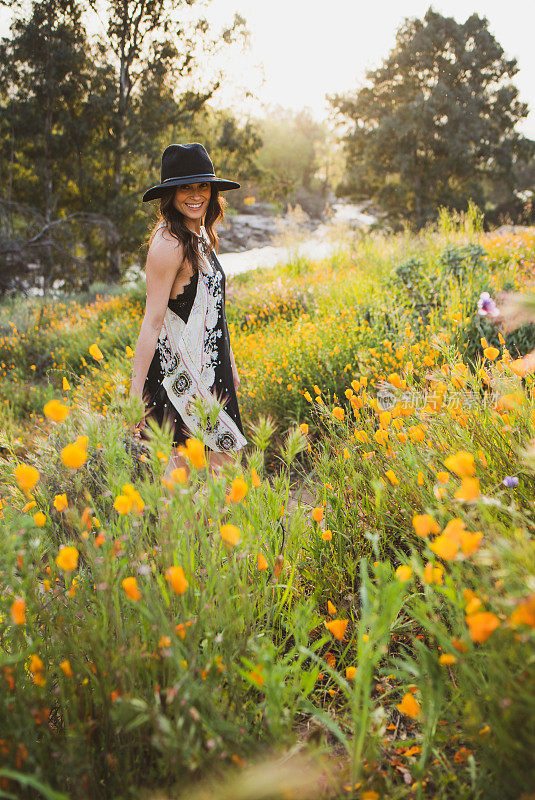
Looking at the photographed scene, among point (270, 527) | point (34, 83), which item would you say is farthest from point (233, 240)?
point (270, 527)

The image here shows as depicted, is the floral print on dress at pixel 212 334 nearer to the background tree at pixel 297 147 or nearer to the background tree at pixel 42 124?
the background tree at pixel 42 124

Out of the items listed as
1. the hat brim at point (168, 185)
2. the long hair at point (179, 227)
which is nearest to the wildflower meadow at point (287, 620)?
the long hair at point (179, 227)

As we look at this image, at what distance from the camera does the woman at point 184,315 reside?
2.34 meters

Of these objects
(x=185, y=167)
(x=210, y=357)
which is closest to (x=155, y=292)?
(x=210, y=357)

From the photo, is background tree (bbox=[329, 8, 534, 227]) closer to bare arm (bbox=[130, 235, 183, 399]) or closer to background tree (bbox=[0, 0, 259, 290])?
background tree (bbox=[0, 0, 259, 290])

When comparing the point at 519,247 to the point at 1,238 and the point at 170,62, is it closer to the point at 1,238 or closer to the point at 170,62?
the point at 1,238

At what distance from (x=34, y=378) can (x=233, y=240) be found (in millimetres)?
24856

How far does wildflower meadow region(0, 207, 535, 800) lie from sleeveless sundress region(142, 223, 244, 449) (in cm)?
56

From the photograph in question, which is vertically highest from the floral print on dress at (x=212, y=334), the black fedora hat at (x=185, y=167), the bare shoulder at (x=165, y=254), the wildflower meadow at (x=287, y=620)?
the black fedora hat at (x=185, y=167)

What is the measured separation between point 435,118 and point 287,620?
2390cm

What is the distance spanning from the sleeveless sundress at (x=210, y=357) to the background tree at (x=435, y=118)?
20891mm

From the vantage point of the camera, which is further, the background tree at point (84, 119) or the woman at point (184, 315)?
the background tree at point (84, 119)

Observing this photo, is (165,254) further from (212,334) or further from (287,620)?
(287,620)

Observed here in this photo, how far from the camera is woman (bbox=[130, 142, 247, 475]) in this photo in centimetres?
234
